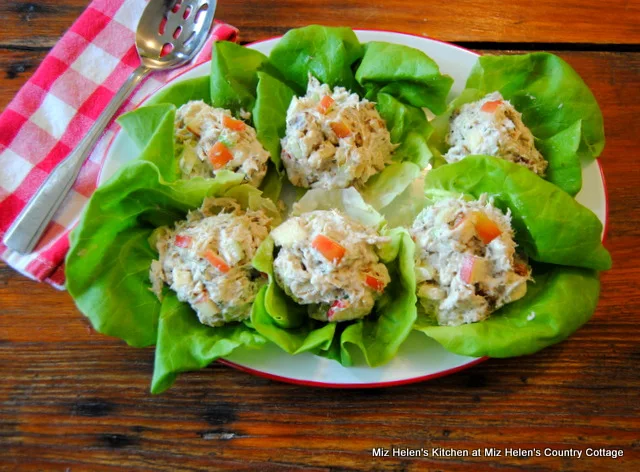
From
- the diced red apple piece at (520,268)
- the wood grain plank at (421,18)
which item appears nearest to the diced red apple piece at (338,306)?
the diced red apple piece at (520,268)

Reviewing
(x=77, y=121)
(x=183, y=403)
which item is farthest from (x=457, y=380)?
(x=77, y=121)

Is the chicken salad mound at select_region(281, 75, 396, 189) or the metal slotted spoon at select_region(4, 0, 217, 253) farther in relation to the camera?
the metal slotted spoon at select_region(4, 0, 217, 253)

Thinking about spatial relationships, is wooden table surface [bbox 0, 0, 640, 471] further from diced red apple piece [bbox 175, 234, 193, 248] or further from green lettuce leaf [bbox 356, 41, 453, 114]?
green lettuce leaf [bbox 356, 41, 453, 114]

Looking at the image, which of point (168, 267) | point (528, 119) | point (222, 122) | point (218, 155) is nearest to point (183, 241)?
point (168, 267)

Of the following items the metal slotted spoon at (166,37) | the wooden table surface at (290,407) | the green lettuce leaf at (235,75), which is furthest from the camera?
the metal slotted spoon at (166,37)

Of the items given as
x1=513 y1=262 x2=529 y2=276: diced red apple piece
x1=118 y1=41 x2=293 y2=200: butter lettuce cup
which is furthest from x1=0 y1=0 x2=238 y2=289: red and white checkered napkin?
x1=513 y1=262 x2=529 y2=276: diced red apple piece

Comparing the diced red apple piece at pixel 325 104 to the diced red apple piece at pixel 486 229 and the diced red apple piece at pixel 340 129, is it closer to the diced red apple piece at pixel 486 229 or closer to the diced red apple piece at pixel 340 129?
the diced red apple piece at pixel 340 129
